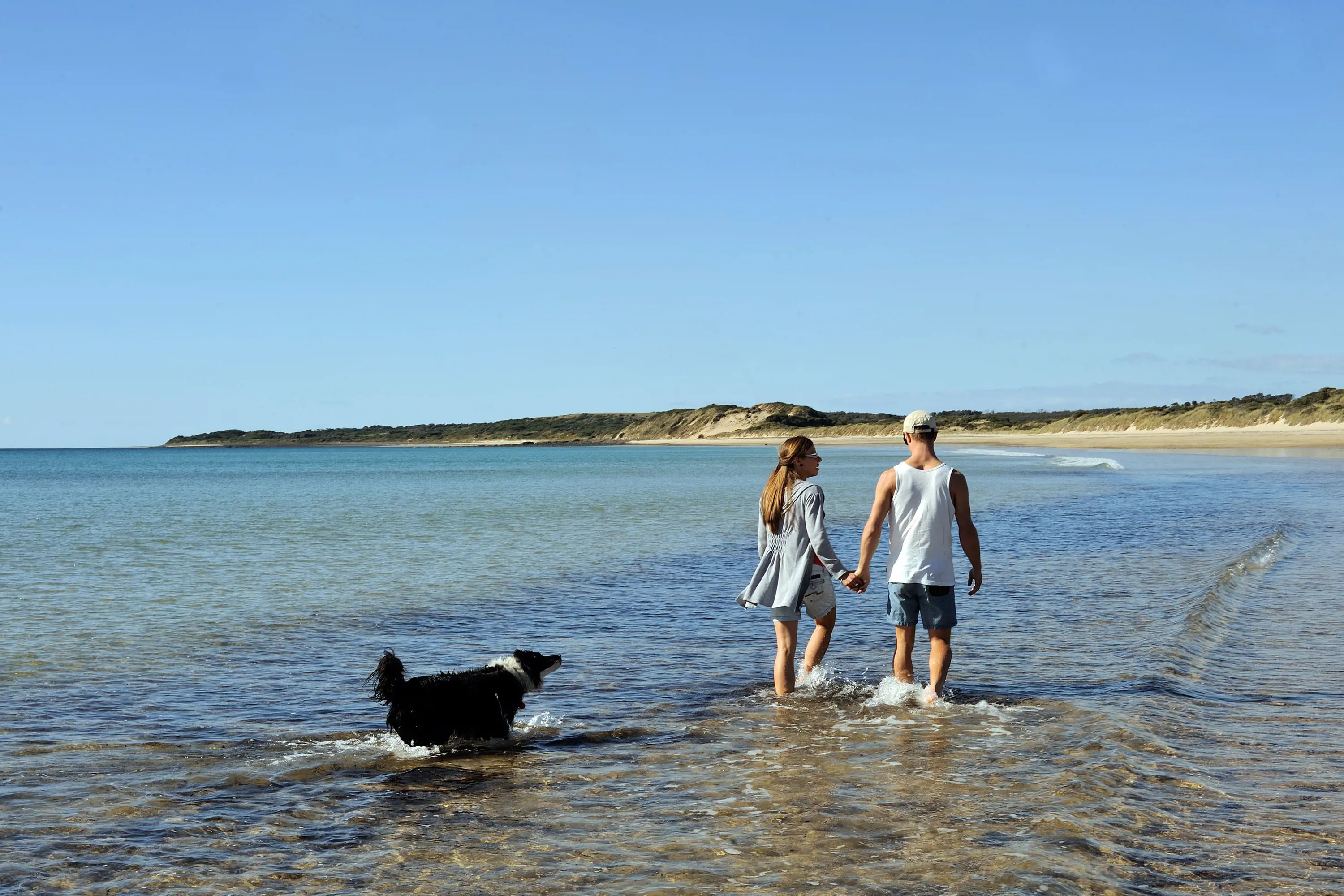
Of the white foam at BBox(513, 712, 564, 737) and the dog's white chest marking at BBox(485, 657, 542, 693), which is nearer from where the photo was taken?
the dog's white chest marking at BBox(485, 657, 542, 693)

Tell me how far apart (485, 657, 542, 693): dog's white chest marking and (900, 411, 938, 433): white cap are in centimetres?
331

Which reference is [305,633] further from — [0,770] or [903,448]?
[903,448]

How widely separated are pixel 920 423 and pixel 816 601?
163cm

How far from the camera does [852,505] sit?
3319cm

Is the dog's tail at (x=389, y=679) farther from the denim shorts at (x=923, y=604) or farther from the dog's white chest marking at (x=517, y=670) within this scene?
the denim shorts at (x=923, y=604)

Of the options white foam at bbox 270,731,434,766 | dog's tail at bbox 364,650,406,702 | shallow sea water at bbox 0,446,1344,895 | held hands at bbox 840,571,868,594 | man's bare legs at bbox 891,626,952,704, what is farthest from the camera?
man's bare legs at bbox 891,626,952,704

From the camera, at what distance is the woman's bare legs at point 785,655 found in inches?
333

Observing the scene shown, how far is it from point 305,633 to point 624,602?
4120 mm

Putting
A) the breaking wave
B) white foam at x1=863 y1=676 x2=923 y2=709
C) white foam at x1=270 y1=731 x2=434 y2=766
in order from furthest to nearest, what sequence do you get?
the breaking wave → white foam at x1=863 y1=676 x2=923 y2=709 → white foam at x1=270 y1=731 x2=434 y2=766

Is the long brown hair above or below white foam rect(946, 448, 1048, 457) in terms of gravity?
above

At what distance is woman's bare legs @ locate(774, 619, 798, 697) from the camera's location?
845cm

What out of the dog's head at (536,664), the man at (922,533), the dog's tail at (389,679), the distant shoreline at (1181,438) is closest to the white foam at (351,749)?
the dog's tail at (389,679)

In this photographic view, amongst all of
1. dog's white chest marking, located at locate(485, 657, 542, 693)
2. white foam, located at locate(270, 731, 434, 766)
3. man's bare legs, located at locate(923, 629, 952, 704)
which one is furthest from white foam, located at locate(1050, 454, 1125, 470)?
white foam, located at locate(270, 731, 434, 766)

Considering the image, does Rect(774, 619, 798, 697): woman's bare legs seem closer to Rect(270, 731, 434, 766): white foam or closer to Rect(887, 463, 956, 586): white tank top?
Rect(887, 463, 956, 586): white tank top
